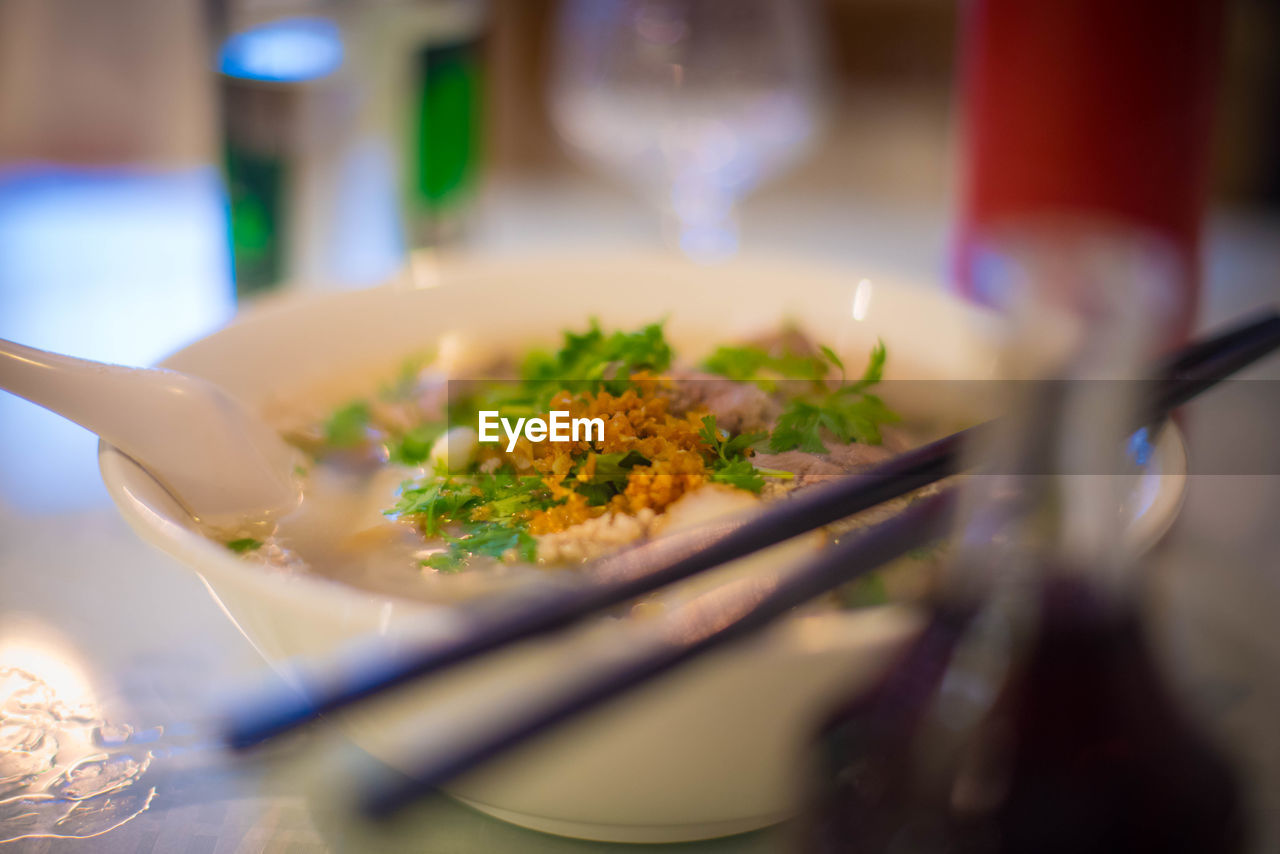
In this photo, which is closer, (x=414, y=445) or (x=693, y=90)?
(x=414, y=445)

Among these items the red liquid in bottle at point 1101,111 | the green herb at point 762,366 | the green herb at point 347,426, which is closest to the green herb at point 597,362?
the green herb at point 762,366

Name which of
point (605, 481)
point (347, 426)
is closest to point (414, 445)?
point (347, 426)

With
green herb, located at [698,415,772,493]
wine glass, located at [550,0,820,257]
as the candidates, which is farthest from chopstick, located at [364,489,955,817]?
wine glass, located at [550,0,820,257]

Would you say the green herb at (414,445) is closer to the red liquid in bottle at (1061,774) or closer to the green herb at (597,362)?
the green herb at (597,362)

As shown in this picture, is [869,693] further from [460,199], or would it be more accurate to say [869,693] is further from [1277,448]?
[460,199]

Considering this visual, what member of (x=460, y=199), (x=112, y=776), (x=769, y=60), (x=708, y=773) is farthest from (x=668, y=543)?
(x=769, y=60)

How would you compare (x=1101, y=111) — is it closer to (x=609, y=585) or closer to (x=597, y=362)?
(x=597, y=362)
